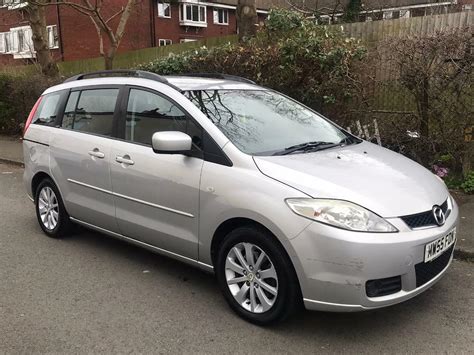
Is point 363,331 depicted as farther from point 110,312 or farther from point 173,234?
point 110,312

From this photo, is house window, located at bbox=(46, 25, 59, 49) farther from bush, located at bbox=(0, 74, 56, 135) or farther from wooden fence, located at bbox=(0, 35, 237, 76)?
bush, located at bbox=(0, 74, 56, 135)

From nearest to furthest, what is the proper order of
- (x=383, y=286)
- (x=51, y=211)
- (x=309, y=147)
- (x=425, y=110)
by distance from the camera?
1. (x=383, y=286)
2. (x=309, y=147)
3. (x=51, y=211)
4. (x=425, y=110)

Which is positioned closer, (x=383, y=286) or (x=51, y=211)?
(x=383, y=286)

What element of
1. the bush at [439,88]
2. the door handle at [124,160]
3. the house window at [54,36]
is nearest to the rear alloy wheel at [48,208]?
the door handle at [124,160]

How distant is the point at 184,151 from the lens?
3.84 metres

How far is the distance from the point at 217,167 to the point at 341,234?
107 centimetres

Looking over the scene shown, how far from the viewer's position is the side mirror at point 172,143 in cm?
376

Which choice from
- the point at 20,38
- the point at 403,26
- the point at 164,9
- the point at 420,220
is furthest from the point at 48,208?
the point at 20,38

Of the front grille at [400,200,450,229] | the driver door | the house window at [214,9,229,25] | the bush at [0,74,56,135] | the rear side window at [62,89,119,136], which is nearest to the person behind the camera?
the front grille at [400,200,450,229]

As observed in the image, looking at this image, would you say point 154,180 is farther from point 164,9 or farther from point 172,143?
point 164,9

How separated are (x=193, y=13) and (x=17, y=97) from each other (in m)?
22.9

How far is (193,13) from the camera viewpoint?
114ft

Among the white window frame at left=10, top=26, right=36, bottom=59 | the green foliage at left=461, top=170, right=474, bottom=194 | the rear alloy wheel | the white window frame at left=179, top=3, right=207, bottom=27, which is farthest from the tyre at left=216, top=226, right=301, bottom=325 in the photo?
the white window frame at left=10, top=26, right=36, bottom=59

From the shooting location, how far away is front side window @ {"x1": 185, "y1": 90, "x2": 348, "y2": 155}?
155 inches
